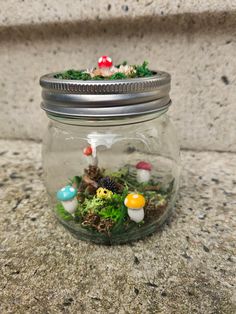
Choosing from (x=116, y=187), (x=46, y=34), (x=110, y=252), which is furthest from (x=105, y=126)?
(x=46, y=34)

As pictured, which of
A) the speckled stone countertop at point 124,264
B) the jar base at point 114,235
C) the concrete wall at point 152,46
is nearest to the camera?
the speckled stone countertop at point 124,264

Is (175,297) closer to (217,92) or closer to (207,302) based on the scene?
(207,302)

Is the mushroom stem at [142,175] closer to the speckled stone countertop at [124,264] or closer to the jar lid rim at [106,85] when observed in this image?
the speckled stone countertop at [124,264]

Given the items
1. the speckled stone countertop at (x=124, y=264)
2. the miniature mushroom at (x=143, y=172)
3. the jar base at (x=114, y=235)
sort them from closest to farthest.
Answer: the speckled stone countertop at (x=124, y=264) → the jar base at (x=114, y=235) → the miniature mushroom at (x=143, y=172)

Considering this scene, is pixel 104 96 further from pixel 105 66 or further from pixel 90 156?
pixel 90 156

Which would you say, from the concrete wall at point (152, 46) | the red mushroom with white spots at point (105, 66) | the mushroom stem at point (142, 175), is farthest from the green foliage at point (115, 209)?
the concrete wall at point (152, 46)

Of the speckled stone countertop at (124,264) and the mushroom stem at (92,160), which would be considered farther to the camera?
the mushroom stem at (92,160)
